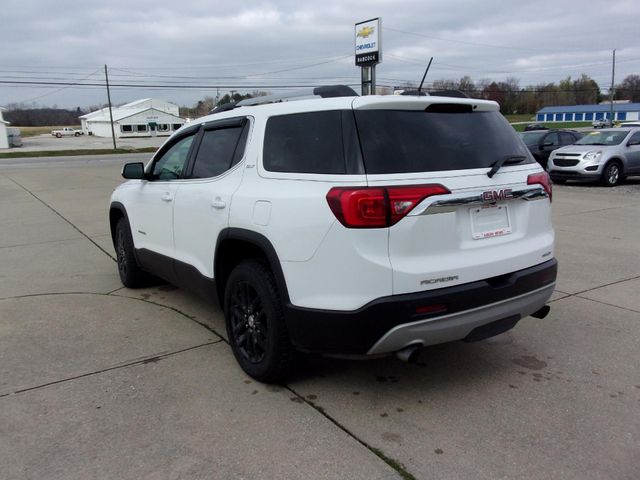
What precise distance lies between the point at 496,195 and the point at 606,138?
15.1 m

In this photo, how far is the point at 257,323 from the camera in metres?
3.68

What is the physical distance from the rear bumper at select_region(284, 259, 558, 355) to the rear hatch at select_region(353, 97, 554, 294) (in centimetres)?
7

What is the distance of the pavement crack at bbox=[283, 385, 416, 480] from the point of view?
2.74 metres

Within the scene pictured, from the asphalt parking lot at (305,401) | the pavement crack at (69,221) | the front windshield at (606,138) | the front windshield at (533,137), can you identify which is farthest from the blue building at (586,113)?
the asphalt parking lot at (305,401)

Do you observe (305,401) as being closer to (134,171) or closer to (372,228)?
(372,228)

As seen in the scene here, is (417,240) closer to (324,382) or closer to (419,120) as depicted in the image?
(419,120)

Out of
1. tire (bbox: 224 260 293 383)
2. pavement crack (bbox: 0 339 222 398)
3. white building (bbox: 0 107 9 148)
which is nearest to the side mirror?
pavement crack (bbox: 0 339 222 398)

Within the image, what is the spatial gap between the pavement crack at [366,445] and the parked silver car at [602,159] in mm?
14206

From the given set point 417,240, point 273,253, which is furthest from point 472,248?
point 273,253

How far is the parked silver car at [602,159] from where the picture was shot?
15.4 m

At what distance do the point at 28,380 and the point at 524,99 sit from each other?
12105cm

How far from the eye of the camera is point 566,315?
16.2 ft

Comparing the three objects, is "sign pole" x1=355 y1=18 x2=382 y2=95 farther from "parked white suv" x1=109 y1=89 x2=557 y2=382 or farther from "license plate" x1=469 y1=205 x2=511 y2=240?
"license plate" x1=469 y1=205 x2=511 y2=240

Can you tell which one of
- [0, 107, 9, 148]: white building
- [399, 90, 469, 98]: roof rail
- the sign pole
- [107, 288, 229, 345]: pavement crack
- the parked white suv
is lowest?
[107, 288, 229, 345]: pavement crack
